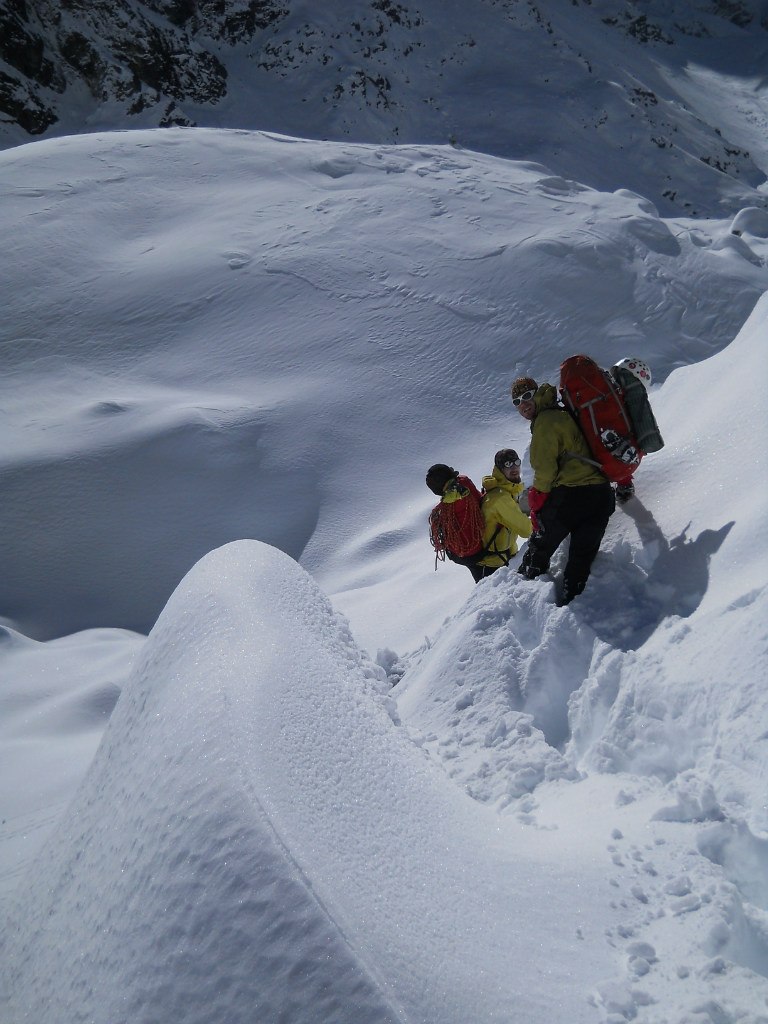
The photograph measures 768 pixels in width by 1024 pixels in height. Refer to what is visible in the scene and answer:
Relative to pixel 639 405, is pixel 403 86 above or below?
above

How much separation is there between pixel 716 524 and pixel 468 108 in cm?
2778

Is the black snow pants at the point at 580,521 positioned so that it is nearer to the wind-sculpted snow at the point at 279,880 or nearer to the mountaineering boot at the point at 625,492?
the mountaineering boot at the point at 625,492

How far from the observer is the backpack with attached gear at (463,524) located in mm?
4969

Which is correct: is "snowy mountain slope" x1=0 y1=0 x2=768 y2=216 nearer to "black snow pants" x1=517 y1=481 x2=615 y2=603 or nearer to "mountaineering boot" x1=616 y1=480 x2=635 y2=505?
"mountaineering boot" x1=616 y1=480 x2=635 y2=505

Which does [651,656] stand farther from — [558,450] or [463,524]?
[463,524]

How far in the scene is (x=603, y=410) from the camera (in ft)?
13.0

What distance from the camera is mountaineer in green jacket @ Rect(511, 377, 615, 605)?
3.98 metres

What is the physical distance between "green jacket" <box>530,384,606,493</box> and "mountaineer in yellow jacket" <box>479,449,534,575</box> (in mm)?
825

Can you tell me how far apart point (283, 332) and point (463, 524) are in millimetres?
7842

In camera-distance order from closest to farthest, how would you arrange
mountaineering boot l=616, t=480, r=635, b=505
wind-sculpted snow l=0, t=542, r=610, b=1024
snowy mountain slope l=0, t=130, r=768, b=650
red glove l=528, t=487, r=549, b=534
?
1. wind-sculpted snow l=0, t=542, r=610, b=1024
2. red glove l=528, t=487, r=549, b=534
3. mountaineering boot l=616, t=480, r=635, b=505
4. snowy mountain slope l=0, t=130, r=768, b=650

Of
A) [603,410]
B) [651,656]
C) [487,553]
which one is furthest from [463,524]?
[651,656]

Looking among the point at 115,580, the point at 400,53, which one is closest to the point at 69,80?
the point at 400,53

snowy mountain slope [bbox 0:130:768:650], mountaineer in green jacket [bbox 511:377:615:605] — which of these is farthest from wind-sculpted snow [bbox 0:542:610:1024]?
→ snowy mountain slope [bbox 0:130:768:650]

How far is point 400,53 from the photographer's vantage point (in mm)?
29000
